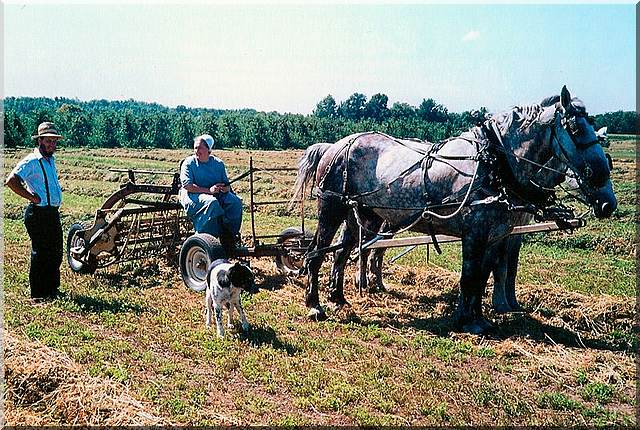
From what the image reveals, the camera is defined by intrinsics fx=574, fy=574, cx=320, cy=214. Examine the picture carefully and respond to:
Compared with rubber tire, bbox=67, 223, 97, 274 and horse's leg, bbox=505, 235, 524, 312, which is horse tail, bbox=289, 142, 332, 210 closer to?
horse's leg, bbox=505, 235, 524, 312

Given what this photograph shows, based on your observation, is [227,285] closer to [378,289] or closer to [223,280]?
[223,280]

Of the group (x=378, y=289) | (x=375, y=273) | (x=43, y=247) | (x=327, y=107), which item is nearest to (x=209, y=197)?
(x=43, y=247)

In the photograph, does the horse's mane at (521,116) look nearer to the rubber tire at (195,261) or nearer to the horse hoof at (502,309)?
the horse hoof at (502,309)

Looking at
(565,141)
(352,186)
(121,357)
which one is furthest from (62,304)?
(565,141)

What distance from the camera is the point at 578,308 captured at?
817cm

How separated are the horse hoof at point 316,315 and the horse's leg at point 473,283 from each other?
181cm

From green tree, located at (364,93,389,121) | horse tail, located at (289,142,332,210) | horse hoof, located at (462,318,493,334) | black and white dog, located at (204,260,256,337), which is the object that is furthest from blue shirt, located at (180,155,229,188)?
green tree, located at (364,93,389,121)

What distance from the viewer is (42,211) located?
8453mm

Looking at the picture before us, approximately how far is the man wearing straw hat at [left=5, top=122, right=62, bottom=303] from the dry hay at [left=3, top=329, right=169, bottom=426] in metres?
2.84

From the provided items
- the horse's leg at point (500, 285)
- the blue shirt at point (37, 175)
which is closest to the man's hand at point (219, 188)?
the blue shirt at point (37, 175)

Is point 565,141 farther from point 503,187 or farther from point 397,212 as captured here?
point 397,212

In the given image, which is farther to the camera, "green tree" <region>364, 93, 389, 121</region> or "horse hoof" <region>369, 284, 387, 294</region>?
"green tree" <region>364, 93, 389, 121</region>

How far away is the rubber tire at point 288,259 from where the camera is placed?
401 inches

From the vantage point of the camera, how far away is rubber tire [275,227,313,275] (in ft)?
33.4
